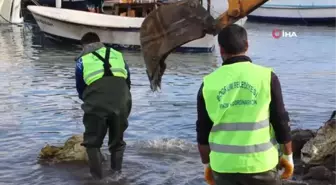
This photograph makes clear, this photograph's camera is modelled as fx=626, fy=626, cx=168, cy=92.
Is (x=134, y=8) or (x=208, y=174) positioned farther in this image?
(x=134, y=8)

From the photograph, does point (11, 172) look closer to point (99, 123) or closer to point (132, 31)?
point (99, 123)

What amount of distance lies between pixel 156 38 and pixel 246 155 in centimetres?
319

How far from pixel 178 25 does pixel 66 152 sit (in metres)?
2.39

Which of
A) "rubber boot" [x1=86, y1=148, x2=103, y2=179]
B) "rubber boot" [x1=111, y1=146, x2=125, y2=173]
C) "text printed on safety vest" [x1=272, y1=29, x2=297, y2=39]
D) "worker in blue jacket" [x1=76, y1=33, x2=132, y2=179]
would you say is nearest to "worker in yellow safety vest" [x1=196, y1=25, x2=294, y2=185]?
"worker in blue jacket" [x1=76, y1=33, x2=132, y2=179]

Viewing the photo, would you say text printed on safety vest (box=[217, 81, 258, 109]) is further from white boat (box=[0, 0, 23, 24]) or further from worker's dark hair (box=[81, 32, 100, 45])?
white boat (box=[0, 0, 23, 24])

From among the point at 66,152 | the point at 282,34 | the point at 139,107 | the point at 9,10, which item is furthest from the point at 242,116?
the point at 9,10

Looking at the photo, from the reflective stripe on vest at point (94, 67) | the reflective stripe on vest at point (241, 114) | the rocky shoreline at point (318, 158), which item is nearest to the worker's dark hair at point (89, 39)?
the reflective stripe on vest at point (94, 67)

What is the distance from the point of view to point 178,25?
21.4 feet

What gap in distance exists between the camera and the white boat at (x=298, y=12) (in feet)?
113

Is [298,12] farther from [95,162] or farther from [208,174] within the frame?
[208,174]

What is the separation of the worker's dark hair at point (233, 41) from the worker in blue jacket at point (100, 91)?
2781mm

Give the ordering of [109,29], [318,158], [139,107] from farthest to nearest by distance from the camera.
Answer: [109,29]
[139,107]
[318,158]

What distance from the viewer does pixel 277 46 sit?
75.3 ft

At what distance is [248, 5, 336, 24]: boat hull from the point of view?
34.3 metres
